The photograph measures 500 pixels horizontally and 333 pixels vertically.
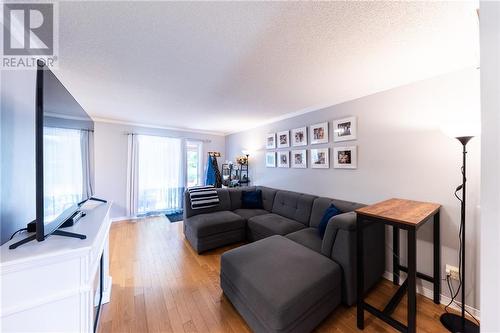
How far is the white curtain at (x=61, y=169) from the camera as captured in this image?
896 mm

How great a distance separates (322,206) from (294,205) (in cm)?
50

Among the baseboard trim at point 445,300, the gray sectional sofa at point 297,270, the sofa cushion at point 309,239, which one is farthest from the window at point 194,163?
the baseboard trim at point 445,300

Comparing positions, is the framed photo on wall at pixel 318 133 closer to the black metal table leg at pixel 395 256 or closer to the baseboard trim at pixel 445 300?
the black metal table leg at pixel 395 256

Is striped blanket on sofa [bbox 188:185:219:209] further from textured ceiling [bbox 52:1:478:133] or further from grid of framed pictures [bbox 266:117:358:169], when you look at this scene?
textured ceiling [bbox 52:1:478:133]

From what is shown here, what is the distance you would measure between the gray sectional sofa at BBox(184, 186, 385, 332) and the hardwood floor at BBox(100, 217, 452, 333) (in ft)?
0.42

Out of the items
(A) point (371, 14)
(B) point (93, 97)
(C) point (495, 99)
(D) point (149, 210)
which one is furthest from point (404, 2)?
(D) point (149, 210)

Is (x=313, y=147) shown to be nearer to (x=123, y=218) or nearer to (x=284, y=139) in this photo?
(x=284, y=139)

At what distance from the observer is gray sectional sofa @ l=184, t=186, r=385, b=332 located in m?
1.26

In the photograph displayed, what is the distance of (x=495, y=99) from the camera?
0.53 meters

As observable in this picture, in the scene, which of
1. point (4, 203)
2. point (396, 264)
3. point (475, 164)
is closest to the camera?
point (4, 203)

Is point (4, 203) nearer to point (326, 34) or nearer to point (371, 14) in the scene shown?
point (326, 34)

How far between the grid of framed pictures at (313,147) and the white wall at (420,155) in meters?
0.09

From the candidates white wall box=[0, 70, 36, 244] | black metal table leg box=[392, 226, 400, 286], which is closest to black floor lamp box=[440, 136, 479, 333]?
black metal table leg box=[392, 226, 400, 286]

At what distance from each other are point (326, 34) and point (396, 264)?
93.9 inches
